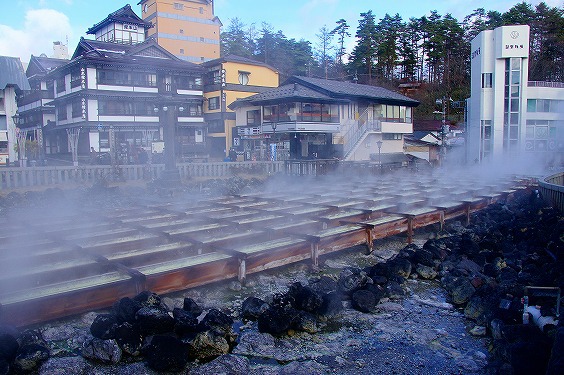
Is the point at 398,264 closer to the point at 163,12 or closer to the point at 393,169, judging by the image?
the point at 393,169

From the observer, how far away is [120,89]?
3123 centimetres

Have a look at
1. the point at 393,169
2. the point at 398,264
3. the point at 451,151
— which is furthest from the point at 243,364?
the point at 451,151

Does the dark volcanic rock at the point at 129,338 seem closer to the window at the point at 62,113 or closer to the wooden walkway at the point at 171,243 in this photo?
Answer: the wooden walkway at the point at 171,243

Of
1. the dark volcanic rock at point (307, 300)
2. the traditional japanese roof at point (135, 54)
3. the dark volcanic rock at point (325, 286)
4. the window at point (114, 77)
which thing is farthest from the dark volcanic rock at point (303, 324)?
the window at point (114, 77)

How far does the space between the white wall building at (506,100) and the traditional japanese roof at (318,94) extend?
608 cm

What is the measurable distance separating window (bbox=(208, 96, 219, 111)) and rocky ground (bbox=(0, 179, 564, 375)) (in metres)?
31.4

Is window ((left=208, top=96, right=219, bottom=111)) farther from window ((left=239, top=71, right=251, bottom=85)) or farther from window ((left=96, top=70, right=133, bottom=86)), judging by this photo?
window ((left=96, top=70, right=133, bottom=86))

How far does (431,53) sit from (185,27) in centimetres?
2808

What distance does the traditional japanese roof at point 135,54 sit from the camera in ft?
104

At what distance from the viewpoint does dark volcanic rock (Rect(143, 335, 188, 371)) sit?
4.64 metres

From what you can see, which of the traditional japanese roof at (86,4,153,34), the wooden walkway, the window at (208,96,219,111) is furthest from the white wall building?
the traditional japanese roof at (86,4,153,34)

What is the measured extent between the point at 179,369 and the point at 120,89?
2980cm

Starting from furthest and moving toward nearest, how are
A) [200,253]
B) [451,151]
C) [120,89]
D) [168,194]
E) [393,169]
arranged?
[451,151], [120,89], [393,169], [168,194], [200,253]

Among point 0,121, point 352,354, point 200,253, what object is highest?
point 0,121
